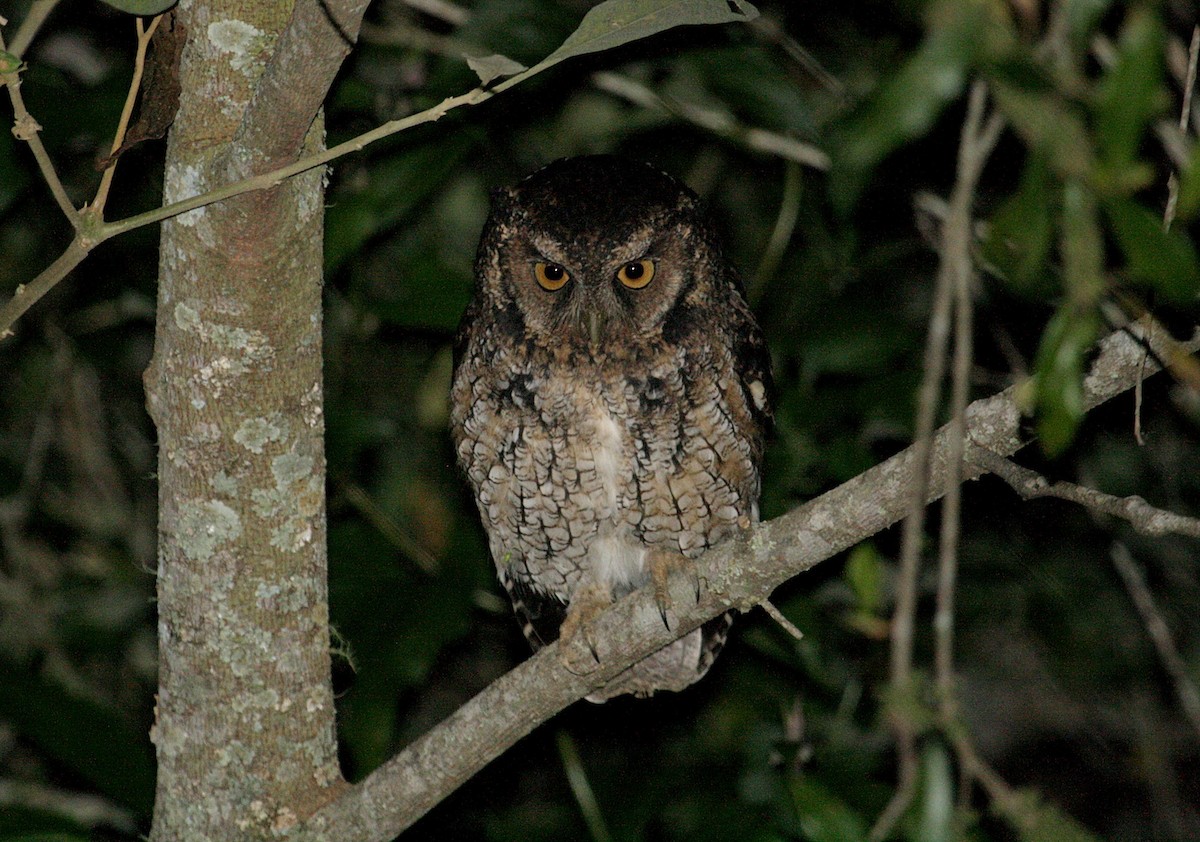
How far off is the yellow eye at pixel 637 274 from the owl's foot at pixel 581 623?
0.65 meters

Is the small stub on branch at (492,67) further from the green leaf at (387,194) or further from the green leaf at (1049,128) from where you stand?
the green leaf at (387,194)

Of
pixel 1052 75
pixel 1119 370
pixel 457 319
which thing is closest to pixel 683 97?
pixel 457 319

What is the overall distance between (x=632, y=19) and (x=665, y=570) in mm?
1099

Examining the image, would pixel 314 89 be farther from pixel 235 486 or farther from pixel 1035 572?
pixel 1035 572

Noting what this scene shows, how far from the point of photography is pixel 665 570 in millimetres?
2230

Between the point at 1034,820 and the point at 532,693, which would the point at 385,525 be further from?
the point at 1034,820

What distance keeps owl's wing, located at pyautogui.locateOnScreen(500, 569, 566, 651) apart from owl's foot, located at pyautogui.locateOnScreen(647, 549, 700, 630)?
18.7 inches

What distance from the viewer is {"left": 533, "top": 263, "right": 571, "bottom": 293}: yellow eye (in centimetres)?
231

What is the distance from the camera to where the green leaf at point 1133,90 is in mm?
803

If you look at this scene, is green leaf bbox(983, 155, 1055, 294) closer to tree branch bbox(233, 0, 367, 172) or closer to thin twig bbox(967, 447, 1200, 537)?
thin twig bbox(967, 447, 1200, 537)

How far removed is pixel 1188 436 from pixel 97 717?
2.80 meters

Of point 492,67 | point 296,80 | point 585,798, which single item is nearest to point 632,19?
point 492,67

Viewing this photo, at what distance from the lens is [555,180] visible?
2275 mm

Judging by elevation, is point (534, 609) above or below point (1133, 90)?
above
